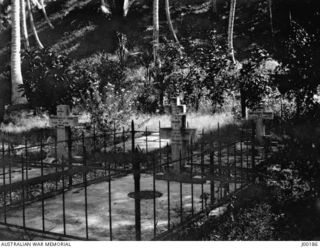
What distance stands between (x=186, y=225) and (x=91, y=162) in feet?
12.9

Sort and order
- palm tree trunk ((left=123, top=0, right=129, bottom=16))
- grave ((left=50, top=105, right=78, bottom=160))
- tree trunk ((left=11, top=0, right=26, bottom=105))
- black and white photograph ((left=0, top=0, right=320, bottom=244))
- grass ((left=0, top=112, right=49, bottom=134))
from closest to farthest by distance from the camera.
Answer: black and white photograph ((left=0, top=0, right=320, bottom=244))
grave ((left=50, top=105, right=78, bottom=160))
grass ((left=0, top=112, right=49, bottom=134))
tree trunk ((left=11, top=0, right=26, bottom=105))
palm tree trunk ((left=123, top=0, right=129, bottom=16))

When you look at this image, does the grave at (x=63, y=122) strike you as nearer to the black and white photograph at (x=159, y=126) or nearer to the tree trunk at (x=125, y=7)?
the black and white photograph at (x=159, y=126)

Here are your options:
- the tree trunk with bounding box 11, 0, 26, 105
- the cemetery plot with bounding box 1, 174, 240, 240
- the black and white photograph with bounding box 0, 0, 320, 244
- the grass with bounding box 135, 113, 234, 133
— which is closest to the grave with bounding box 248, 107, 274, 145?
the black and white photograph with bounding box 0, 0, 320, 244

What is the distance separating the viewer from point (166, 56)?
1465 cm

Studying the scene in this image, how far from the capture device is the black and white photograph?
4.02 metres

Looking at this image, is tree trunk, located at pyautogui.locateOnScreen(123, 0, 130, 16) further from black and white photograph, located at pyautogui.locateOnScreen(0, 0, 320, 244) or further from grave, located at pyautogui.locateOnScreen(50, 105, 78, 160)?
grave, located at pyautogui.locateOnScreen(50, 105, 78, 160)

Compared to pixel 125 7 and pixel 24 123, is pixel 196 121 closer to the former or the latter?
pixel 24 123

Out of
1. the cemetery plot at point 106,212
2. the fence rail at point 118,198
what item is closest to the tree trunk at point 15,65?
the fence rail at point 118,198

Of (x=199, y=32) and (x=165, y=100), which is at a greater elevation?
(x=199, y=32)

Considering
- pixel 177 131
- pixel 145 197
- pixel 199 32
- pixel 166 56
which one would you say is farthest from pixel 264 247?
pixel 199 32

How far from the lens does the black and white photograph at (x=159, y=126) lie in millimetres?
4023

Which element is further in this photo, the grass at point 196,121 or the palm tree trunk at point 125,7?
the palm tree trunk at point 125,7

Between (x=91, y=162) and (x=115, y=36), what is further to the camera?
(x=115, y=36)

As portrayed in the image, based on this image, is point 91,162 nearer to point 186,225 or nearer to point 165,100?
point 186,225
